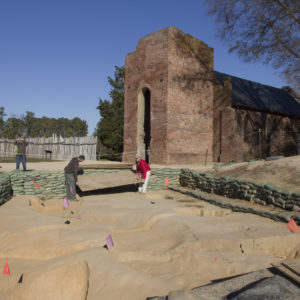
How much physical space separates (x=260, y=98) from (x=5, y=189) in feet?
70.9

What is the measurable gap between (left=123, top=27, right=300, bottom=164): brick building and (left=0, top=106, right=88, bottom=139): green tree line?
854 inches

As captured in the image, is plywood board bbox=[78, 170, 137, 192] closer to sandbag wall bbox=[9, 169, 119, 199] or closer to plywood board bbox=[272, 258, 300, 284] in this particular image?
sandbag wall bbox=[9, 169, 119, 199]

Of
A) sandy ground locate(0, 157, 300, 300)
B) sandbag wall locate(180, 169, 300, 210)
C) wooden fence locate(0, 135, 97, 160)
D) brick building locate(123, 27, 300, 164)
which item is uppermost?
brick building locate(123, 27, 300, 164)

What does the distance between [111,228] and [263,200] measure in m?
4.50

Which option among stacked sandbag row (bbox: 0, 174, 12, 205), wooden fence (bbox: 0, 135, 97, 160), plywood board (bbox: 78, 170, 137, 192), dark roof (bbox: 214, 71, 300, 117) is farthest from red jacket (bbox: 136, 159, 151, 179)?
wooden fence (bbox: 0, 135, 97, 160)

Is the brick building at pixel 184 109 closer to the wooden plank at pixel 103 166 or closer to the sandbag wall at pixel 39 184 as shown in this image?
the wooden plank at pixel 103 166

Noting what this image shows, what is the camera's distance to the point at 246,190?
8438mm

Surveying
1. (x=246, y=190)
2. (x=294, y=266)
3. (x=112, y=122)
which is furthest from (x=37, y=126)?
(x=294, y=266)

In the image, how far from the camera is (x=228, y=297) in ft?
9.04

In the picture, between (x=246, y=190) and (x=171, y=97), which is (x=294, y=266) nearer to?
(x=246, y=190)

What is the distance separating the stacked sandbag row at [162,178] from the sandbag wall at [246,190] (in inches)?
28.3

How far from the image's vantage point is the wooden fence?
22.2 meters

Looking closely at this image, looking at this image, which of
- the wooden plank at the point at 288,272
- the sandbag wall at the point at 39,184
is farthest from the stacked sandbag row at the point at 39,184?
the wooden plank at the point at 288,272

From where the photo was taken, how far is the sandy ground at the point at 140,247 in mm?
3688
